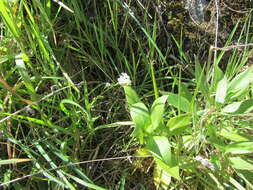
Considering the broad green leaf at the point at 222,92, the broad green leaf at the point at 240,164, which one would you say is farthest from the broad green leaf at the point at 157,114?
the broad green leaf at the point at 240,164

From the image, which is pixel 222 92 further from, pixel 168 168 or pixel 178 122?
pixel 168 168

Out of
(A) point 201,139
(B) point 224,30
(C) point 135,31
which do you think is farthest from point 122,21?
(A) point 201,139

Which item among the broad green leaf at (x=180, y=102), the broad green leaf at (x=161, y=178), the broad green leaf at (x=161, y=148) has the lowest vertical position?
the broad green leaf at (x=161, y=178)

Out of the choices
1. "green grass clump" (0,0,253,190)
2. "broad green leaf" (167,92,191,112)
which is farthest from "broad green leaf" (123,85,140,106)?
"broad green leaf" (167,92,191,112)

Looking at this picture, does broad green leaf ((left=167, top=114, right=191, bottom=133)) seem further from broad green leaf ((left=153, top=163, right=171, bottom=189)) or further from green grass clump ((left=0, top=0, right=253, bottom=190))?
broad green leaf ((left=153, top=163, right=171, bottom=189))

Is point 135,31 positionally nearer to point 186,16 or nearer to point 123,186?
point 186,16

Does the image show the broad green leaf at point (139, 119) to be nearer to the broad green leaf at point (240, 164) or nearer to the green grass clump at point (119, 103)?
the green grass clump at point (119, 103)
